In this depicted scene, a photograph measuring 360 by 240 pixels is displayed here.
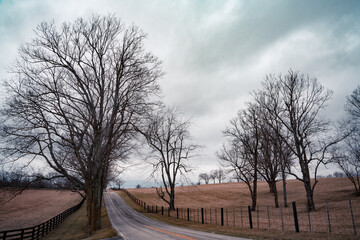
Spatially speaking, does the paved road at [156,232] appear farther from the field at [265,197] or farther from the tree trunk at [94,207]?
the field at [265,197]

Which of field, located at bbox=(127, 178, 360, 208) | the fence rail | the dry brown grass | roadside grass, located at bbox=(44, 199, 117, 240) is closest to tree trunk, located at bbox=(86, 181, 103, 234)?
roadside grass, located at bbox=(44, 199, 117, 240)

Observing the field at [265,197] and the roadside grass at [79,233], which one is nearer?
the roadside grass at [79,233]

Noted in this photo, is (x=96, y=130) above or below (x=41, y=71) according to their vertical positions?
below

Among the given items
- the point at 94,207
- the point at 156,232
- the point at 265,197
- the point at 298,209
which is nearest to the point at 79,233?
the point at 94,207

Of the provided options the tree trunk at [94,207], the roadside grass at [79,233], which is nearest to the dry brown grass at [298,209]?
the roadside grass at [79,233]

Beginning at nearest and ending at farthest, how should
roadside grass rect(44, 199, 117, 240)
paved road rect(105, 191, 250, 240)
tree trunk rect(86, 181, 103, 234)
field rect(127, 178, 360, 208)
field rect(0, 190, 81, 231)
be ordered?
paved road rect(105, 191, 250, 240)
roadside grass rect(44, 199, 117, 240)
tree trunk rect(86, 181, 103, 234)
field rect(0, 190, 81, 231)
field rect(127, 178, 360, 208)

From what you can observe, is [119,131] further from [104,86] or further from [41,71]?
[41,71]

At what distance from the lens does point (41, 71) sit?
1518 centimetres

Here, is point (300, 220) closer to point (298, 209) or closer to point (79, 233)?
point (298, 209)

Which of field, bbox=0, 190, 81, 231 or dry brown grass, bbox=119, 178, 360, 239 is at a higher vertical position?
dry brown grass, bbox=119, 178, 360, 239

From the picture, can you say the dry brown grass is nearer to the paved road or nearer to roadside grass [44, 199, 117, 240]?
the paved road

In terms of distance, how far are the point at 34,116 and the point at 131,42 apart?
8843 mm

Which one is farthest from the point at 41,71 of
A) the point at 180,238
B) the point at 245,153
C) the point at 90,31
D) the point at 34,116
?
the point at 245,153

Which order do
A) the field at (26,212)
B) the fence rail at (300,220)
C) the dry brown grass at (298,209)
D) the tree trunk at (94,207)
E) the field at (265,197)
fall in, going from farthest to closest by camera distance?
the field at (265,197), the field at (26,212), the tree trunk at (94,207), the dry brown grass at (298,209), the fence rail at (300,220)
